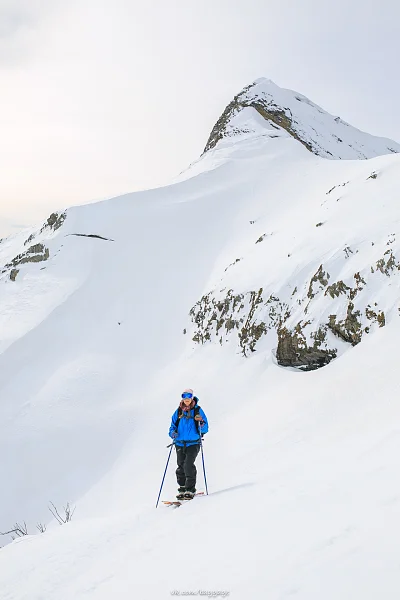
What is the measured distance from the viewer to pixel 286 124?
4994cm

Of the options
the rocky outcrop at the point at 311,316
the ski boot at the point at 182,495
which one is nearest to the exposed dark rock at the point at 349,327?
the rocky outcrop at the point at 311,316

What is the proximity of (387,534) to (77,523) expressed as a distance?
708 cm

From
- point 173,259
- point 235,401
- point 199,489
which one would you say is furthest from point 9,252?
point 199,489

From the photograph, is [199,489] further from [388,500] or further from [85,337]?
[85,337]

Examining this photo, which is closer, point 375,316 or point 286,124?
point 375,316

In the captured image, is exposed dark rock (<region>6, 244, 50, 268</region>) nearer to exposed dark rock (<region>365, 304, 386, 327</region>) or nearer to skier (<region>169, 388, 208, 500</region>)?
exposed dark rock (<region>365, 304, 386, 327</region>)

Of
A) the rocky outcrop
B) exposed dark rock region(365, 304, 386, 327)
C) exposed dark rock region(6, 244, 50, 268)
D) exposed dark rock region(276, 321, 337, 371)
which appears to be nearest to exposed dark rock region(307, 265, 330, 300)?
the rocky outcrop

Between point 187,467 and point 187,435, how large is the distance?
0.63 metres

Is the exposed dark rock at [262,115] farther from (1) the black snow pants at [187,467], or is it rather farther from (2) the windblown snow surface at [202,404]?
(1) the black snow pants at [187,467]

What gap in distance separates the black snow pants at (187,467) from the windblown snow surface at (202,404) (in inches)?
21.9

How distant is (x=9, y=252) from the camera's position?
4066 centimetres

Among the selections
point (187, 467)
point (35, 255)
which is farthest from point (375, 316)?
point (35, 255)

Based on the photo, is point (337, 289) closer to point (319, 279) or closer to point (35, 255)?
point (319, 279)

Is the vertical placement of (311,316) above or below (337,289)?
below
